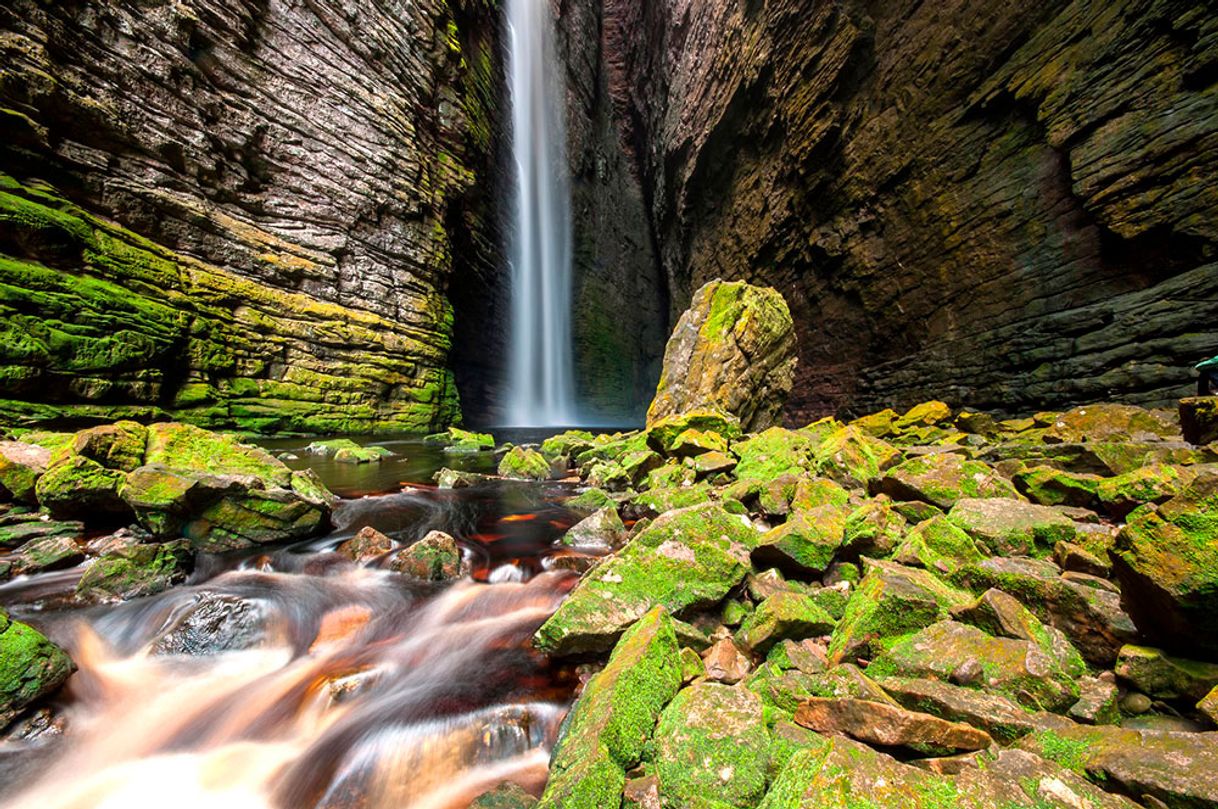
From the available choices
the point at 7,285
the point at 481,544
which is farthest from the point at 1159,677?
the point at 7,285

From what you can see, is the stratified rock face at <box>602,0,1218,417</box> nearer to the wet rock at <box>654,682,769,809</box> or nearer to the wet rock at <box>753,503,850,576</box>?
the wet rock at <box>753,503,850,576</box>

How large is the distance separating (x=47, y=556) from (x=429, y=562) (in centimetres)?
301

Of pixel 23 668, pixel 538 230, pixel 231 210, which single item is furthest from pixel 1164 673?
pixel 538 230

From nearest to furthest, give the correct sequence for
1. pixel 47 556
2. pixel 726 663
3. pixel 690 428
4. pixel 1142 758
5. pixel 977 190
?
pixel 1142 758 → pixel 726 663 → pixel 47 556 → pixel 690 428 → pixel 977 190

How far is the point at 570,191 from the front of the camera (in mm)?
31656

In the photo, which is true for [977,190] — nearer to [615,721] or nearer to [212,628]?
[615,721]

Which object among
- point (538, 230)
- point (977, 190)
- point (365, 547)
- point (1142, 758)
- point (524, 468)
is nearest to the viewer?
point (1142, 758)

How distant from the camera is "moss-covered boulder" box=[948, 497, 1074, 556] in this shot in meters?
2.11

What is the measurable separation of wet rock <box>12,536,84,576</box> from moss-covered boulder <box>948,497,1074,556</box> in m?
6.50

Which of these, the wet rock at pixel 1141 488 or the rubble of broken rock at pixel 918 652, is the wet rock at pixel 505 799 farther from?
the wet rock at pixel 1141 488

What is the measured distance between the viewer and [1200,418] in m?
3.51

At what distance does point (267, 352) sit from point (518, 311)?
16.9 meters

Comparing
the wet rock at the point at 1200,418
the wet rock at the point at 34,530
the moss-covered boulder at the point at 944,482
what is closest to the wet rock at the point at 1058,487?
the moss-covered boulder at the point at 944,482

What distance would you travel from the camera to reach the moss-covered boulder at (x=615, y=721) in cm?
127
